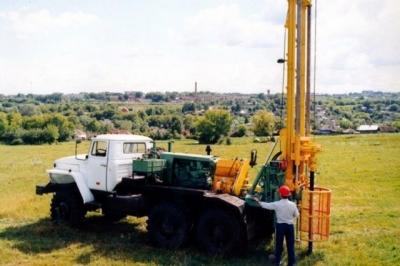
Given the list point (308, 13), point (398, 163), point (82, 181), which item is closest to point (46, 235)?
point (82, 181)

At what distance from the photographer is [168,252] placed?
12.7 meters

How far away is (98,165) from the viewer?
1462cm

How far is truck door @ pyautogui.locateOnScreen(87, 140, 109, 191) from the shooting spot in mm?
14508

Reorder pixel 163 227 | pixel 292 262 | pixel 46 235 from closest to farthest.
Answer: pixel 292 262, pixel 163 227, pixel 46 235

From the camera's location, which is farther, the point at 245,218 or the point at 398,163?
the point at 398,163

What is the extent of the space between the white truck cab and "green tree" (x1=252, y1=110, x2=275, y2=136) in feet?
261

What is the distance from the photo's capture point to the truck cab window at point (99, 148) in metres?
14.6

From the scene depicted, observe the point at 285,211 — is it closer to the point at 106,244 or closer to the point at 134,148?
the point at 106,244

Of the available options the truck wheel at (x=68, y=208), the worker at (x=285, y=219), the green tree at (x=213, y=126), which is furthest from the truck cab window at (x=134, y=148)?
the green tree at (x=213, y=126)

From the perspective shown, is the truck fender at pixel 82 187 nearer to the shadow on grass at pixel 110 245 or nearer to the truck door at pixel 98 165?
the truck door at pixel 98 165

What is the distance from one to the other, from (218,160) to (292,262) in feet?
11.9

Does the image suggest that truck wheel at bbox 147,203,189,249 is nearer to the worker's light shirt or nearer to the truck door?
the truck door

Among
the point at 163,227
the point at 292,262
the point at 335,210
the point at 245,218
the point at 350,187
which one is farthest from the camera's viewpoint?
the point at 350,187

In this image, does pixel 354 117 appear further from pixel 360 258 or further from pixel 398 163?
pixel 360 258
